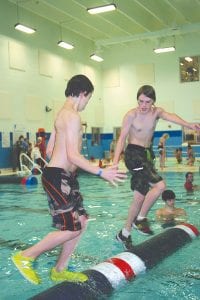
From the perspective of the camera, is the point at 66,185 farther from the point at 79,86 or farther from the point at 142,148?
the point at 142,148

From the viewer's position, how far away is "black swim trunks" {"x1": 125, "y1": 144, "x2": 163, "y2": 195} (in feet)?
16.9

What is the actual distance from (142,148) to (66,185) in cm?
207

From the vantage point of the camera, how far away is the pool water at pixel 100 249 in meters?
3.37

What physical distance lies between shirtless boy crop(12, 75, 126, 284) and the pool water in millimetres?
263

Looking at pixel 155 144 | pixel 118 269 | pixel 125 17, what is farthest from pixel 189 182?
pixel 155 144

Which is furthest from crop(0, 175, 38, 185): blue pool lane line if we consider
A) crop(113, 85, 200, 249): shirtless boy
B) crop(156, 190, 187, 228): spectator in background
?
crop(113, 85, 200, 249): shirtless boy

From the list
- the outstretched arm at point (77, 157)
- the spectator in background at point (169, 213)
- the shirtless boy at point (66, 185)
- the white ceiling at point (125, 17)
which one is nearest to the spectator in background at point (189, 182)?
the spectator in background at point (169, 213)

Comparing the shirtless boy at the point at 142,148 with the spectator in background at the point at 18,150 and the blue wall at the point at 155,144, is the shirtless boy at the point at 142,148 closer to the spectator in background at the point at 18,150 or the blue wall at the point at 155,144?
the spectator in background at the point at 18,150

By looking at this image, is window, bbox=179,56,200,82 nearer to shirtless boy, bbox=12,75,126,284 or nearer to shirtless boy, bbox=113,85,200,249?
shirtless boy, bbox=113,85,200,249

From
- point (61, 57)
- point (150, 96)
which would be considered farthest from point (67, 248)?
point (61, 57)

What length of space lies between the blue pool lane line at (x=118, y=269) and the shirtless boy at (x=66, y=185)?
15cm

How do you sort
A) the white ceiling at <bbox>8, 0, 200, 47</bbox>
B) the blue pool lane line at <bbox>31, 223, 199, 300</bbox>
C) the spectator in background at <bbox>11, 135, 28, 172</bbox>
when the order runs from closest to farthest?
the blue pool lane line at <bbox>31, 223, 199, 300</bbox> → the spectator in background at <bbox>11, 135, 28, 172</bbox> → the white ceiling at <bbox>8, 0, 200, 47</bbox>

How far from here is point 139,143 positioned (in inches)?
210

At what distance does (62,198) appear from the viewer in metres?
3.40
